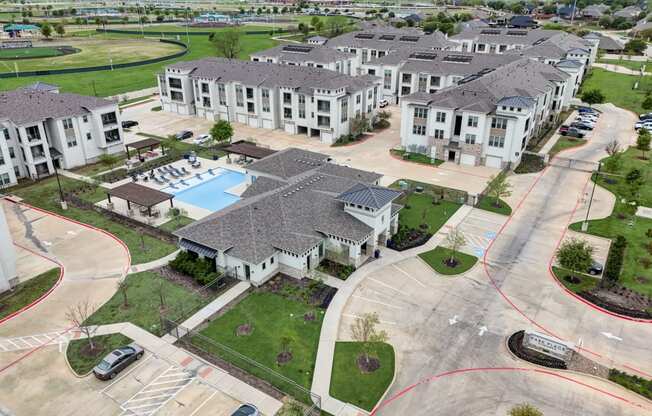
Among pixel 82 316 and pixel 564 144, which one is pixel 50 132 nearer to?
pixel 82 316

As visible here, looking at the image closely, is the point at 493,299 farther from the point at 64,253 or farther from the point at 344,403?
the point at 64,253

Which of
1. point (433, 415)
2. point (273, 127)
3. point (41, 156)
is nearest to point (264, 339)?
point (433, 415)

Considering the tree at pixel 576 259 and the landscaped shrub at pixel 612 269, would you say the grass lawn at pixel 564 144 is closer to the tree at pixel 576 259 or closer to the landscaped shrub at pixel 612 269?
the landscaped shrub at pixel 612 269

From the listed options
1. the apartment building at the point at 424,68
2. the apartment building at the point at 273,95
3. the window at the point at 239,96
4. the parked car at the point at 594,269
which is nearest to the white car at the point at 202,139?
the apartment building at the point at 273,95

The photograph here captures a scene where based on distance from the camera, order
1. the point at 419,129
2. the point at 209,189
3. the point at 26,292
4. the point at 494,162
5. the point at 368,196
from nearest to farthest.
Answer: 1. the point at 26,292
2. the point at 368,196
3. the point at 209,189
4. the point at 494,162
5. the point at 419,129

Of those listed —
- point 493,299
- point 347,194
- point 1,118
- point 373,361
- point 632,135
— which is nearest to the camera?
point 373,361

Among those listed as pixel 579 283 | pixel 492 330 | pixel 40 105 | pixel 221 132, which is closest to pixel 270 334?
pixel 492 330

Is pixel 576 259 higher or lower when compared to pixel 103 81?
lower
